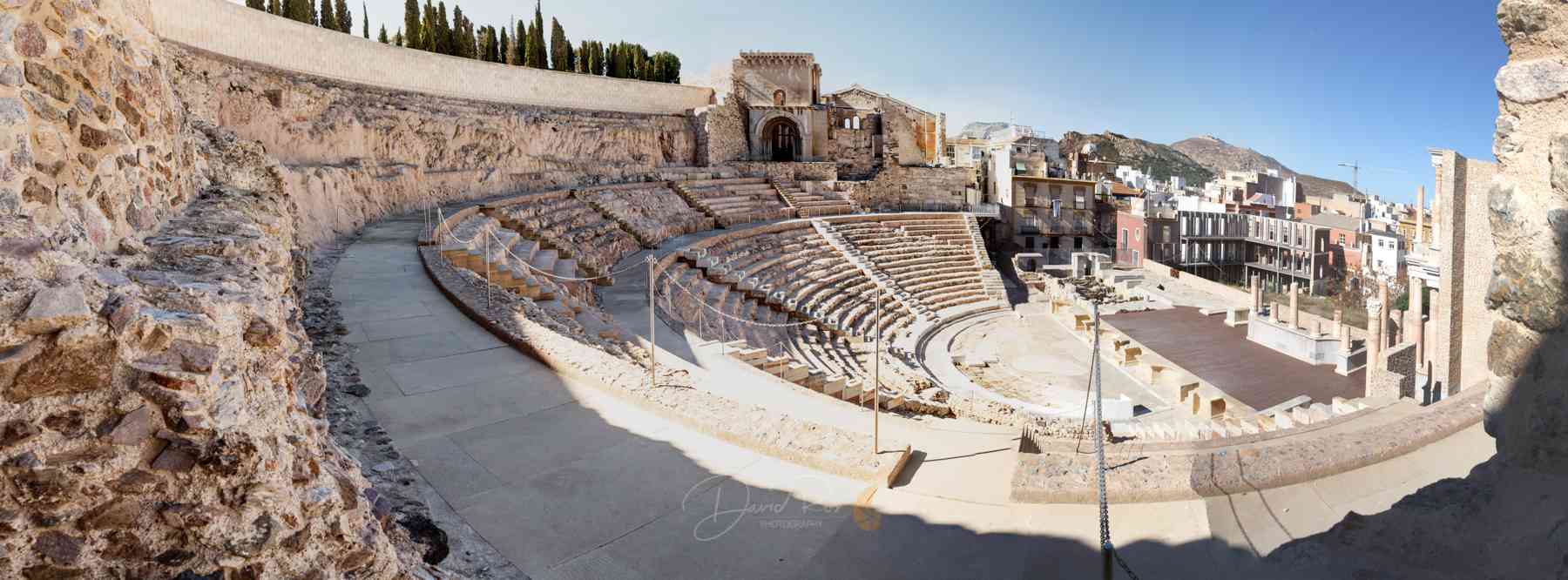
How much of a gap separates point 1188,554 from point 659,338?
8921 millimetres

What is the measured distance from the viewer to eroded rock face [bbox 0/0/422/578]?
206 cm

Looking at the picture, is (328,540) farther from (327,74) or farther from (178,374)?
(327,74)

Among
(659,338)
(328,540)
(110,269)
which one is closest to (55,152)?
(110,269)

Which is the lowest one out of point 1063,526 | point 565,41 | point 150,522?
point 1063,526

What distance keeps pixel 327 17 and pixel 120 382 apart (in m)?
25.8

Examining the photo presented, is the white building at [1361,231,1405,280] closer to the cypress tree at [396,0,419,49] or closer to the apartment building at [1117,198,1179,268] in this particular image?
the apartment building at [1117,198,1179,268]

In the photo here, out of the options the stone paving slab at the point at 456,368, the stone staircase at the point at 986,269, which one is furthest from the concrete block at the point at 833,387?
the stone staircase at the point at 986,269

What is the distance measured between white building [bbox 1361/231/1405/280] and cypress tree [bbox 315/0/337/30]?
4109 cm

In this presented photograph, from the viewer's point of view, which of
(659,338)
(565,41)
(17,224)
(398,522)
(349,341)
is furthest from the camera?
(565,41)

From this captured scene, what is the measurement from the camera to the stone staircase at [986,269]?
25.9m

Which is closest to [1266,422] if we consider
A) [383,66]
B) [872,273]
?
[872,273]

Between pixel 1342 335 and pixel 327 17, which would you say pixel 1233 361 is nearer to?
pixel 1342 335

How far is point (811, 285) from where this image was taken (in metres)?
21.7

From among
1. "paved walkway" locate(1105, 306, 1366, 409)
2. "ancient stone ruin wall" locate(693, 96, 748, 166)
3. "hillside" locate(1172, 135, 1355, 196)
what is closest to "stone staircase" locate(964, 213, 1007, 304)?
"paved walkway" locate(1105, 306, 1366, 409)
